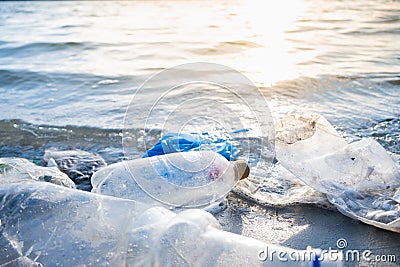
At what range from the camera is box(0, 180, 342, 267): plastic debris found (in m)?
1.34

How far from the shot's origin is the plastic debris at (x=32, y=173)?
2.09 meters

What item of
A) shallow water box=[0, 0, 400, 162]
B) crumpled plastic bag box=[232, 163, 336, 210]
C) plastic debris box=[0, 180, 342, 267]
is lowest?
shallow water box=[0, 0, 400, 162]

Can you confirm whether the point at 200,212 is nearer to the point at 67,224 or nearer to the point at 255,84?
the point at 67,224

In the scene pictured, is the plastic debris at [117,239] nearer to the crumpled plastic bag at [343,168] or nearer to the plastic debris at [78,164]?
the crumpled plastic bag at [343,168]

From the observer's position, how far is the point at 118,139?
315cm

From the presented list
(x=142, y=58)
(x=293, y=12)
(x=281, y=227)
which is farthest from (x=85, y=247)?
(x=293, y=12)

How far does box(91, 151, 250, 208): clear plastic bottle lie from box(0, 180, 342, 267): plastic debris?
1.65 feet

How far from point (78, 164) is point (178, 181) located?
77 centimetres

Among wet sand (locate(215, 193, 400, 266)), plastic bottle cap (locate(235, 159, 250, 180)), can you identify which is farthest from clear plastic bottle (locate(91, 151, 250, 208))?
wet sand (locate(215, 193, 400, 266))

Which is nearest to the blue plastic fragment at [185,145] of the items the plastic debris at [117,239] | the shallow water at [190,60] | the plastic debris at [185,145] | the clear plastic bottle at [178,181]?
the plastic debris at [185,145]

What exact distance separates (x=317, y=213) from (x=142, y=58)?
448 centimetres

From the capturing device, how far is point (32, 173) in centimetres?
218

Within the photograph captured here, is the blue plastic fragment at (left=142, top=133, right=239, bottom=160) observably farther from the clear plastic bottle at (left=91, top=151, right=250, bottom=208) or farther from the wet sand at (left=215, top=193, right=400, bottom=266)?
the wet sand at (left=215, top=193, right=400, bottom=266)

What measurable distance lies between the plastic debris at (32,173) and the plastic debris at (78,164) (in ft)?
0.41
